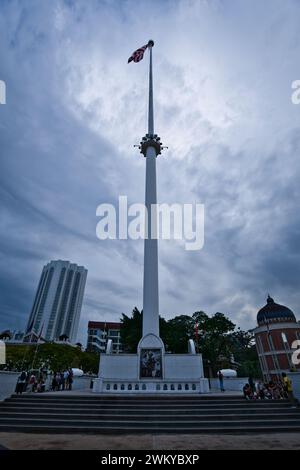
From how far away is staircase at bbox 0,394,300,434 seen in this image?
1035 centimetres

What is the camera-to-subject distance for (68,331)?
4035 inches

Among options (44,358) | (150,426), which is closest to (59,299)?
(44,358)

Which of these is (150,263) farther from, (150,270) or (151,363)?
(151,363)

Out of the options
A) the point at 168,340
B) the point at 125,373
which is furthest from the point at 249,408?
the point at 168,340

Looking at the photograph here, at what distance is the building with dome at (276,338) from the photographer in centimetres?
4803

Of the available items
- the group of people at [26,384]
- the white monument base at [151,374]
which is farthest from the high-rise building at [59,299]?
the white monument base at [151,374]

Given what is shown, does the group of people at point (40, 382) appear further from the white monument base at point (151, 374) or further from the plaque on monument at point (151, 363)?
the plaque on monument at point (151, 363)

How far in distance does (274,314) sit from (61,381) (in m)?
43.8

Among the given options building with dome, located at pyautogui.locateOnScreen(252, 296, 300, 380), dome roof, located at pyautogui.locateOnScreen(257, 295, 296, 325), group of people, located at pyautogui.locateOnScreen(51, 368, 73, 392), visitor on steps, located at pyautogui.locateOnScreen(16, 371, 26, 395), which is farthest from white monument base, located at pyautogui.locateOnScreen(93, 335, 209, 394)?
dome roof, located at pyautogui.locateOnScreen(257, 295, 296, 325)

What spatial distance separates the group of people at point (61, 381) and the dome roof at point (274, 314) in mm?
41798

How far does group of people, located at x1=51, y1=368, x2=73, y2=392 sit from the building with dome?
3693 cm
